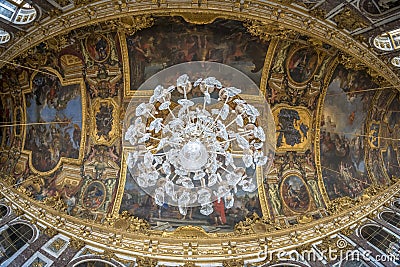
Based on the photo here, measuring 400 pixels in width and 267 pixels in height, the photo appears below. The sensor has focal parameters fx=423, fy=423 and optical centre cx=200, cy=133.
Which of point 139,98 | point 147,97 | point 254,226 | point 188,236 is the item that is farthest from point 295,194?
point 139,98

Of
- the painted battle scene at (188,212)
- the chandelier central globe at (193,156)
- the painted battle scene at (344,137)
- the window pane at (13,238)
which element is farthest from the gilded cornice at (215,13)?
the painted battle scene at (188,212)

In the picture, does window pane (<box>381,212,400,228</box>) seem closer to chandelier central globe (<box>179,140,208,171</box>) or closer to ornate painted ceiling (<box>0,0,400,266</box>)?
ornate painted ceiling (<box>0,0,400,266</box>)

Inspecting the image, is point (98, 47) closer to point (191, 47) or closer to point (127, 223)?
point (191, 47)

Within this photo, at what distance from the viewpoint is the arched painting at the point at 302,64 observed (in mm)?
15500

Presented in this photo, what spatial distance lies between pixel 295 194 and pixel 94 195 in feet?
26.1

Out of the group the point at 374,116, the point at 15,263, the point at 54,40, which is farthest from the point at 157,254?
the point at 374,116

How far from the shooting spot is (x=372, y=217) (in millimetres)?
14125

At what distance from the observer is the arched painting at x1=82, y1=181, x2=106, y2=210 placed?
53.5 ft

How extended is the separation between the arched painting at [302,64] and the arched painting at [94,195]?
28.3ft

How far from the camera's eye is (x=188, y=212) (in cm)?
1655

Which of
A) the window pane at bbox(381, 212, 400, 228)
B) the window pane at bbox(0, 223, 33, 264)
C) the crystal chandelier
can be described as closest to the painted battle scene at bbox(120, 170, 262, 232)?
the crystal chandelier

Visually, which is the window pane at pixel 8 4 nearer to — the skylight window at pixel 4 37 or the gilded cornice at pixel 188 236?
the skylight window at pixel 4 37

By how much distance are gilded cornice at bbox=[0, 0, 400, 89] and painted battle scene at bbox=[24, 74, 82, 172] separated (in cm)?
355

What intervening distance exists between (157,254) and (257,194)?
4.70 meters
